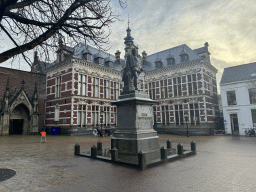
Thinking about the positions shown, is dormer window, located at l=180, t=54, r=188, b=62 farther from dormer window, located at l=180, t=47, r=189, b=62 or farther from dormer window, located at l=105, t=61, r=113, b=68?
dormer window, located at l=105, t=61, r=113, b=68

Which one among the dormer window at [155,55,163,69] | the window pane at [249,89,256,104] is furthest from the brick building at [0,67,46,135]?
the window pane at [249,89,256,104]

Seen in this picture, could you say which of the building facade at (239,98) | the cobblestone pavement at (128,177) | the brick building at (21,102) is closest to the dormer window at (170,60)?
the building facade at (239,98)

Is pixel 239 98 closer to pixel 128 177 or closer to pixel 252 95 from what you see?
pixel 252 95

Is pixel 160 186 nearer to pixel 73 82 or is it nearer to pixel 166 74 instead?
pixel 73 82

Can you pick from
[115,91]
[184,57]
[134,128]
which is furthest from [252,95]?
[134,128]

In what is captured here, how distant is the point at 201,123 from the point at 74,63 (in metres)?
20.9

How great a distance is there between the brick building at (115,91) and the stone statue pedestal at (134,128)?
1543 centimetres

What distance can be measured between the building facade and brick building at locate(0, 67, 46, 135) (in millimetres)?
29041

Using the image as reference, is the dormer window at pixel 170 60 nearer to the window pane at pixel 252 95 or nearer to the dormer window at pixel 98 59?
the dormer window at pixel 98 59

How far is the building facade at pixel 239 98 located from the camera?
23922mm

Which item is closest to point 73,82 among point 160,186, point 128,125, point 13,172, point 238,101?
point 128,125

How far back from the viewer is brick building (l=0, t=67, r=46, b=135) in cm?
2403

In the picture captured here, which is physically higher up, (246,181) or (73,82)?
(73,82)

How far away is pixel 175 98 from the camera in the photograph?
2880 centimetres
